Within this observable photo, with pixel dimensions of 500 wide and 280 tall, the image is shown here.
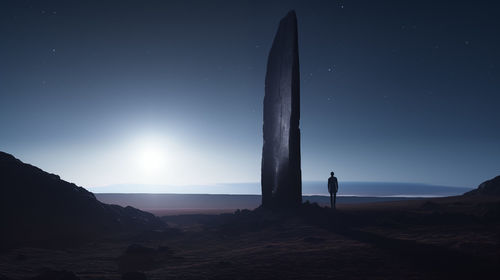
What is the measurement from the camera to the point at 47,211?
55.7ft

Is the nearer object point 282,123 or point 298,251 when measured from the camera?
point 298,251

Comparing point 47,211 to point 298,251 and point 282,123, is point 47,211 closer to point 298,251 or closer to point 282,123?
point 282,123

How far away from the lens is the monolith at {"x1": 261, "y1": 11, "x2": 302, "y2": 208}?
17.8 m

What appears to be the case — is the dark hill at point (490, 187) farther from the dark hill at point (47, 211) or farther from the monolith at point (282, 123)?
the dark hill at point (47, 211)

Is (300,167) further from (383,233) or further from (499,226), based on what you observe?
(499,226)

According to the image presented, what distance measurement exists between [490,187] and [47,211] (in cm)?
2921

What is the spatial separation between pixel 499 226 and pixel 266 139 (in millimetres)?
11737

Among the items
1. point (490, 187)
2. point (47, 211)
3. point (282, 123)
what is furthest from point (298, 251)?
point (490, 187)

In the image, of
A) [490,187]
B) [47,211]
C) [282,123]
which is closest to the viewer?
[47,211]

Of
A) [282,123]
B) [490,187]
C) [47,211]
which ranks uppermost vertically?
[282,123]

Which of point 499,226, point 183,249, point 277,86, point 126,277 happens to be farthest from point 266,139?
point 126,277

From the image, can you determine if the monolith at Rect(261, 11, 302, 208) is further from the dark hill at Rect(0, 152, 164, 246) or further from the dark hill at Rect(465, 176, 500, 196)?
the dark hill at Rect(465, 176, 500, 196)

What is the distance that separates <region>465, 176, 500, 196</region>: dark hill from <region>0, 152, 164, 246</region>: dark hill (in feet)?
77.2

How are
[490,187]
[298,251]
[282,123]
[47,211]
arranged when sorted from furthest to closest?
[490,187]
[282,123]
[47,211]
[298,251]
